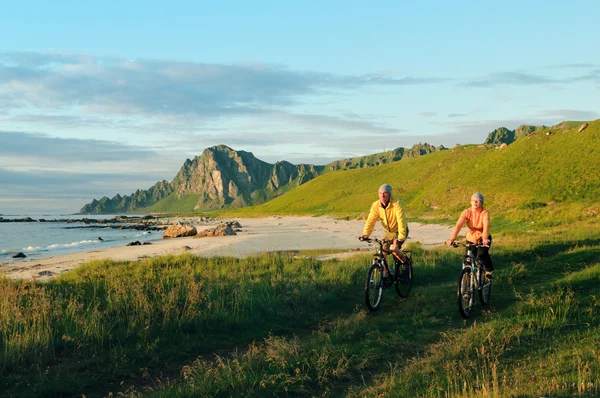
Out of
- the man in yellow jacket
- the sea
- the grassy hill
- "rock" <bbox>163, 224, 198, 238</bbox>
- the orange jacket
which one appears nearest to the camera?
the orange jacket

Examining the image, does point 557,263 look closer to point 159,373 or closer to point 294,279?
point 294,279

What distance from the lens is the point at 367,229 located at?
1291 cm

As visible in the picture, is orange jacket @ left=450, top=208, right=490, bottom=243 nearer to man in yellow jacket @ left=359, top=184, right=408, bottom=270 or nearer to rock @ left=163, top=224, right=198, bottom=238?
man in yellow jacket @ left=359, top=184, right=408, bottom=270

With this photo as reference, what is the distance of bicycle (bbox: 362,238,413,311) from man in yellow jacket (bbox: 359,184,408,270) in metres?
0.21

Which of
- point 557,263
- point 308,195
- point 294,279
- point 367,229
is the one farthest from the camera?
point 308,195

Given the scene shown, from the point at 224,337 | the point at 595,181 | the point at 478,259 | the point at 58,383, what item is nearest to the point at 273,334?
the point at 224,337

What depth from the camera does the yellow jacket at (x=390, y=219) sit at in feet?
41.1

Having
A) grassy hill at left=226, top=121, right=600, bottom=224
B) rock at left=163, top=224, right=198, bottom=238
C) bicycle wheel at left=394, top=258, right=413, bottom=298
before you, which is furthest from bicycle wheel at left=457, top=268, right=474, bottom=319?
rock at left=163, top=224, right=198, bottom=238

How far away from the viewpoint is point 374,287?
12.2m

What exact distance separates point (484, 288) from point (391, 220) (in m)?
2.92

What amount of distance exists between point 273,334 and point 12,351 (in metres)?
5.18

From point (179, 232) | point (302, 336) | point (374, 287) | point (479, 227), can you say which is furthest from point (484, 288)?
point (179, 232)

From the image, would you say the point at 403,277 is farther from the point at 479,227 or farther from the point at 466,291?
the point at 479,227

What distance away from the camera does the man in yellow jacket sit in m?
12.5
